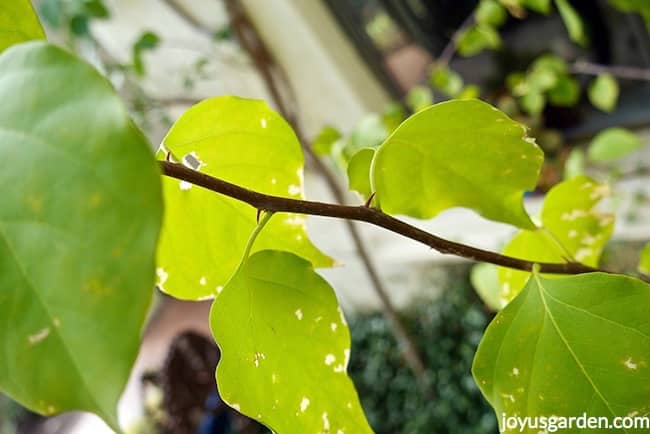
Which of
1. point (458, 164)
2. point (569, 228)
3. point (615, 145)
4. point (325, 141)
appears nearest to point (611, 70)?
point (615, 145)

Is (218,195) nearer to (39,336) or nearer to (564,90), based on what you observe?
(39,336)

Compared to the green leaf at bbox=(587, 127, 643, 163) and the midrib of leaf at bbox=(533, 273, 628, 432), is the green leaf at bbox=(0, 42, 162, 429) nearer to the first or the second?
the midrib of leaf at bbox=(533, 273, 628, 432)

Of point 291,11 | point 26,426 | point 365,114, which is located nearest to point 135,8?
point 291,11

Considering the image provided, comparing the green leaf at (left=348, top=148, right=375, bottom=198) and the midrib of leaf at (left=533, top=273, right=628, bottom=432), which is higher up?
the green leaf at (left=348, top=148, right=375, bottom=198)

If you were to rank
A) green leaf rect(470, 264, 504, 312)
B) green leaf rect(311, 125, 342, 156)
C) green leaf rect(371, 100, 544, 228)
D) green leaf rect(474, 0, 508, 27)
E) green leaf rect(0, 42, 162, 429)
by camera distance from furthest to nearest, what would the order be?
green leaf rect(474, 0, 508, 27)
green leaf rect(311, 125, 342, 156)
green leaf rect(470, 264, 504, 312)
green leaf rect(371, 100, 544, 228)
green leaf rect(0, 42, 162, 429)

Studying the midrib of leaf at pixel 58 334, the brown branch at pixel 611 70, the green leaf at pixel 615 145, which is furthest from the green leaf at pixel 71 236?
the brown branch at pixel 611 70

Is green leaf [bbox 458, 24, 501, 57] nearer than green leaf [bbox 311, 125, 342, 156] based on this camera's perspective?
No

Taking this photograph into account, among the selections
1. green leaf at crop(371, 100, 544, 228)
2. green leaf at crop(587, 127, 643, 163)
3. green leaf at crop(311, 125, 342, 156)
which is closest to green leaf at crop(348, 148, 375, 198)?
green leaf at crop(371, 100, 544, 228)

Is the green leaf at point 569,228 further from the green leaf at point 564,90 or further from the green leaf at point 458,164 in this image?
the green leaf at point 564,90
